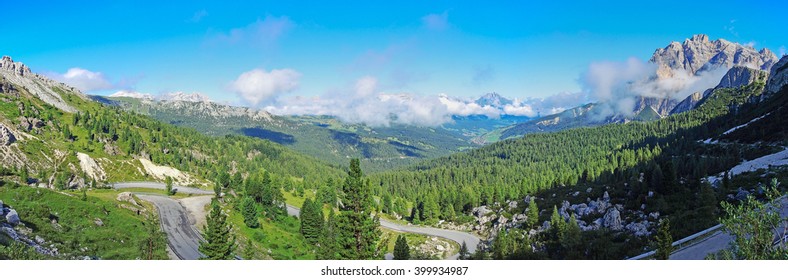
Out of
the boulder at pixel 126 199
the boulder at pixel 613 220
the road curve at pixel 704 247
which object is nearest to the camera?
the road curve at pixel 704 247

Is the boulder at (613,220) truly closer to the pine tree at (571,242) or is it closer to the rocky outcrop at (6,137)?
the pine tree at (571,242)

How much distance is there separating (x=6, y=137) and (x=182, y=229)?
9479 centimetres

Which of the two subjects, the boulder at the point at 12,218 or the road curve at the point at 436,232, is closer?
the boulder at the point at 12,218

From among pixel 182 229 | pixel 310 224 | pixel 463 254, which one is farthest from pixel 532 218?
pixel 182 229

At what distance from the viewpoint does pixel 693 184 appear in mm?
95750

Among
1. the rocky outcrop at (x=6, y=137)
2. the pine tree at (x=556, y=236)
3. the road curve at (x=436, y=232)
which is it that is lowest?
the road curve at (x=436, y=232)

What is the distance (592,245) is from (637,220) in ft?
52.2

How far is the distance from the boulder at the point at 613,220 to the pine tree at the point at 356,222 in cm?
6459

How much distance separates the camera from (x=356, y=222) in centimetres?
3984

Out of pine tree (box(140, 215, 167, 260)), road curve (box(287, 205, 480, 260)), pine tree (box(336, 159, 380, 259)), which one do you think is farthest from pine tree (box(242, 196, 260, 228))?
pine tree (box(336, 159, 380, 259))

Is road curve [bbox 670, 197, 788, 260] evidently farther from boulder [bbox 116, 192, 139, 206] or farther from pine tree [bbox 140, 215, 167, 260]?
boulder [bbox 116, 192, 139, 206]

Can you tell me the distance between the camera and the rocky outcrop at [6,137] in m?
127

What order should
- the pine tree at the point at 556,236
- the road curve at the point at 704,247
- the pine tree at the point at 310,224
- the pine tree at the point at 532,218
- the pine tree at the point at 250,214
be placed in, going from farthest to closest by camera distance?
the pine tree at the point at 532,218, the pine tree at the point at 310,224, the pine tree at the point at 250,214, the pine tree at the point at 556,236, the road curve at the point at 704,247

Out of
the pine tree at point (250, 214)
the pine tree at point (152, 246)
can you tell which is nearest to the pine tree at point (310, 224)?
the pine tree at point (250, 214)
